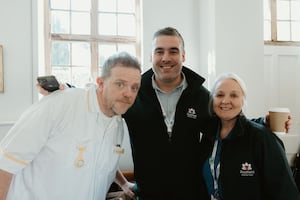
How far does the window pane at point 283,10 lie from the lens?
3908 mm

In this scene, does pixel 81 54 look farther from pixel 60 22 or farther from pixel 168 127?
pixel 168 127

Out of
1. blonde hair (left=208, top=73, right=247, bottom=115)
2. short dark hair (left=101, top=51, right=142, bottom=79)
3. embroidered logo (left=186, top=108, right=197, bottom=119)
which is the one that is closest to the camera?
short dark hair (left=101, top=51, right=142, bottom=79)

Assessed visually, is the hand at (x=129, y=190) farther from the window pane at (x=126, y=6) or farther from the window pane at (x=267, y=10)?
the window pane at (x=267, y=10)

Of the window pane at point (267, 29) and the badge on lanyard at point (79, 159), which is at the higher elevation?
the window pane at point (267, 29)

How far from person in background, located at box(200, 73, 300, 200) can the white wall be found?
1704 mm

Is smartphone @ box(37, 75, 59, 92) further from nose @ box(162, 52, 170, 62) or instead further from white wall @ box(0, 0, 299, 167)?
white wall @ box(0, 0, 299, 167)

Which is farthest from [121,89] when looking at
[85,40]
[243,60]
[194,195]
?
[85,40]

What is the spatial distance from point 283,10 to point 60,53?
3306 mm

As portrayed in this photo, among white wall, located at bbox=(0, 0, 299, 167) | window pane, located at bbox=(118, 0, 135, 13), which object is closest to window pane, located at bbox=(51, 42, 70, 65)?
white wall, located at bbox=(0, 0, 299, 167)

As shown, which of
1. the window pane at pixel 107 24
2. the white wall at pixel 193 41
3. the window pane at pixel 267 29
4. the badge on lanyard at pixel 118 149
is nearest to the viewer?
the badge on lanyard at pixel 118 149

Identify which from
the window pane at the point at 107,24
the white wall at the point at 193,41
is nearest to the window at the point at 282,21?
the white wall at the point at 193,41

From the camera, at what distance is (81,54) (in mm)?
3623

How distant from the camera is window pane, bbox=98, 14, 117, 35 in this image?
365cm

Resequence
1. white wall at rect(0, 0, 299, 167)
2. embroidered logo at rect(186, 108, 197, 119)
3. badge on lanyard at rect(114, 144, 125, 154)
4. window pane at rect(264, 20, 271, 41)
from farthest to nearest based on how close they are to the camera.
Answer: window pane at rect(264, 20, 271, 41) < white wall at rect(0, 0, 299, 167) < embroidered logo at rect(186, 108, 197, 119) < badge on lanyard at rect(114, 144, 125, 154)
